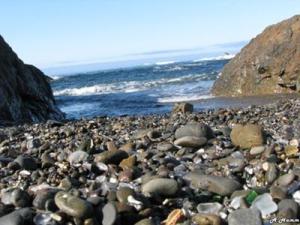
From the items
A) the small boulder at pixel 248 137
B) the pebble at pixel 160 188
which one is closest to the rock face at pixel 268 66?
the small boulder at pixel 248 137

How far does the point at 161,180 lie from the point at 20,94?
1215 centimetres

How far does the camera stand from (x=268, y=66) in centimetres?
1936

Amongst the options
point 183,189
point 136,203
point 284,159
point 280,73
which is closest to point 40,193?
point 136,203

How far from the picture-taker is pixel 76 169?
506cm

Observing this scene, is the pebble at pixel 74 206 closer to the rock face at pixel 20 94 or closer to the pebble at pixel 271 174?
the pebble at pixel 271 174

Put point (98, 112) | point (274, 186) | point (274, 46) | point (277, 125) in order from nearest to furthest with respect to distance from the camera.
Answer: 1. point (274, 186)
2. point (277, 125)
3. point (98, 112)
4. point (274, 46)

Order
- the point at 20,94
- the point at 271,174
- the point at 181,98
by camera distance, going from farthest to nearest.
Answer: the point at 181,98, the point at 20,94, the point at 271,174

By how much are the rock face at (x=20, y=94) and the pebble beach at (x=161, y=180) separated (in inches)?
301

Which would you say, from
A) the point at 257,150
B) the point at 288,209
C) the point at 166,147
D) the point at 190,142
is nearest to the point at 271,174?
the point at 257,150

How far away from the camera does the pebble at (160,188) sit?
4242mm

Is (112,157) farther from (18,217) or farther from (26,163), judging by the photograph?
(18,217)

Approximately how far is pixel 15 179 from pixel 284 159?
2.59 metres

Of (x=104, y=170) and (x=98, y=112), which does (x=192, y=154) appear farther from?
(x=98, y=112)

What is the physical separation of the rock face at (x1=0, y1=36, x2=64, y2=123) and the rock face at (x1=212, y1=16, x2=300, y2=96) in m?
7.08
